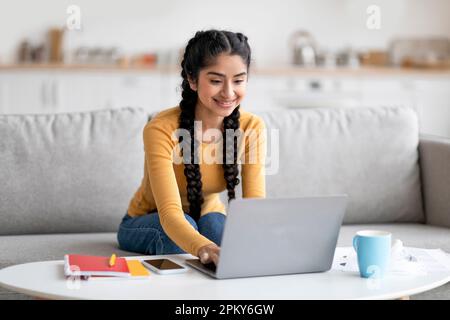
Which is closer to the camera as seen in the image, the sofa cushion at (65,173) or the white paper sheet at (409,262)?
the white paper sheet at (409,262)

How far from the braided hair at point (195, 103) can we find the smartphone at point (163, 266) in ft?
1.60

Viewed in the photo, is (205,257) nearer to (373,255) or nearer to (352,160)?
(373,255)

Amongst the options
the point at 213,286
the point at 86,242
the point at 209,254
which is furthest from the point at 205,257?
the point at 86,242

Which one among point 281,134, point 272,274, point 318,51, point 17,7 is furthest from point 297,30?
point 272,274

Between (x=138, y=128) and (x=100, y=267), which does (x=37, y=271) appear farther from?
(x=138, y=128)

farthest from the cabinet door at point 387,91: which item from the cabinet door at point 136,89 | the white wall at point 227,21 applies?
the cabinet door at point 136,89

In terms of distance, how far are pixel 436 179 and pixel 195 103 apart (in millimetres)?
1056

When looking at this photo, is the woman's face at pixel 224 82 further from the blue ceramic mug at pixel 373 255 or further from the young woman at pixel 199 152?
the blue ceramic mug at pixel 373 255

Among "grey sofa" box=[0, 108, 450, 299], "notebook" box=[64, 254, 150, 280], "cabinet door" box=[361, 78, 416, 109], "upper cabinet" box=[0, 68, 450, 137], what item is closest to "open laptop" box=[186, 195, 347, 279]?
"notebook" box=[64, 254, 150, 280]

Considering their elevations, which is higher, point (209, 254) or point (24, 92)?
point (24, 92)

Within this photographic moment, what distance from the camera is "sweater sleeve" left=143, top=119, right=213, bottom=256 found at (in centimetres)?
203

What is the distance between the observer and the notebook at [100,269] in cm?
178

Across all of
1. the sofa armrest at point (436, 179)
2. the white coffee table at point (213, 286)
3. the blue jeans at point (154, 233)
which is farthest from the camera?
the sofa armrest at point (436, 179)

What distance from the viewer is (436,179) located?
2.97 metres
